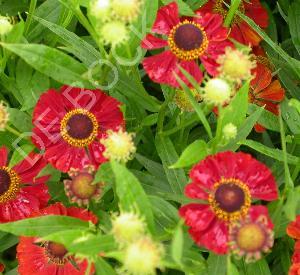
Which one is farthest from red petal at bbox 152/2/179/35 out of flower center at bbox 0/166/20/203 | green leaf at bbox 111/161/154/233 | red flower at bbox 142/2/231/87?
flower center at bbox 0/166/20/203

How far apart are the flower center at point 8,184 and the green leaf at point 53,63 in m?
0.37

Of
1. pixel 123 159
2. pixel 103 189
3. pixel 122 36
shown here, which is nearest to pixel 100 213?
→ pixel 103 189

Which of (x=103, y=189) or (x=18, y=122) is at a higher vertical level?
(x=18, y=122)

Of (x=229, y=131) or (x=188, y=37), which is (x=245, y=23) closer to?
(x=188, y=37)

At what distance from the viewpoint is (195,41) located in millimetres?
1628

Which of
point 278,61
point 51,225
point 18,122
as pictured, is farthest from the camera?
point 278,61

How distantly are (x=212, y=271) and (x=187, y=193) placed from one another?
282mm

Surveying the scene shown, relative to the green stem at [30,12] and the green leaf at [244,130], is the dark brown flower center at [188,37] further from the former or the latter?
the green stem at [30,12]

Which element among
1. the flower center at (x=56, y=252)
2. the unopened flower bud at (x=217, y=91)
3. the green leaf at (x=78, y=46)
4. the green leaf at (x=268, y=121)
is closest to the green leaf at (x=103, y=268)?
the flower center at (x=56, y=252)

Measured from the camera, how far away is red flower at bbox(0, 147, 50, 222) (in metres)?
1.77

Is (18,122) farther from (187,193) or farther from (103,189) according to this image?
(187,193)

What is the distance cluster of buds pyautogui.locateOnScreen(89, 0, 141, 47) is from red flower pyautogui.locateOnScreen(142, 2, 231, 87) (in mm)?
194

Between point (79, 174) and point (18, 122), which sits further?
point (18, 122)

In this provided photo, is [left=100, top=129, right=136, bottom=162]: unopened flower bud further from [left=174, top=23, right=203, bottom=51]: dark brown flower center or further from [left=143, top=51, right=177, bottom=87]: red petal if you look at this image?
[left=174, top=23, right=203, bottom=51]: dark brown flower center
